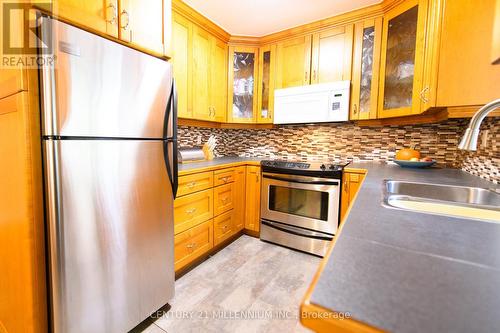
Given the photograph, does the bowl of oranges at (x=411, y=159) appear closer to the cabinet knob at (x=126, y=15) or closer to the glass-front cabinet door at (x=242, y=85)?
the glass-front cabinet door at (x=242, y=85)

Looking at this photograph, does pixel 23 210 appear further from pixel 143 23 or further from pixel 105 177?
pixel 143 23

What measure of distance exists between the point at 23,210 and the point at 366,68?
8.82 ft

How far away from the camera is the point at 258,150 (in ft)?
10.6

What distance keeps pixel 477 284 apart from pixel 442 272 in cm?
5

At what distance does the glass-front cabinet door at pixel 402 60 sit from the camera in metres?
1.75

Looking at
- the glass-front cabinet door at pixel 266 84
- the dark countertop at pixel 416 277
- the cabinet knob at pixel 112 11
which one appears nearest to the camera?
the dark countertop at pixel 416 277

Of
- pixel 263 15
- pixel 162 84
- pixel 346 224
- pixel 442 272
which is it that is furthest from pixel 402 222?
pixel 263 15

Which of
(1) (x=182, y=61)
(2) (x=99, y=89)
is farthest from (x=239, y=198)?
(2) (x=99, y=89)

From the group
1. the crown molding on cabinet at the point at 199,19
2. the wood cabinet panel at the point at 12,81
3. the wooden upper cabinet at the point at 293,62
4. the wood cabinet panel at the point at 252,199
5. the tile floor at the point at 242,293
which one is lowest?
the tile floor at the point at 242,293

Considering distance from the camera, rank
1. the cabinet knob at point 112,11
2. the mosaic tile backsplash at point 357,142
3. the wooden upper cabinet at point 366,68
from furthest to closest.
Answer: the wooden upper cabinet at point 366,68, the mosaic tile backsplash at point 357,142, the cabinet knob at point 112,11

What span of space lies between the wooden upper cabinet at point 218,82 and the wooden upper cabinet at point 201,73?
65mm

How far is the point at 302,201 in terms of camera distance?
7.72 ft

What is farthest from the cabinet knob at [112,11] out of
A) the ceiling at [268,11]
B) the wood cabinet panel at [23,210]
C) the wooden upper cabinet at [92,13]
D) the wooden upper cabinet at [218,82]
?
the wooden upper cabinet at [218,82]

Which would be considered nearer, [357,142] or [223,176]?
[223,176]
